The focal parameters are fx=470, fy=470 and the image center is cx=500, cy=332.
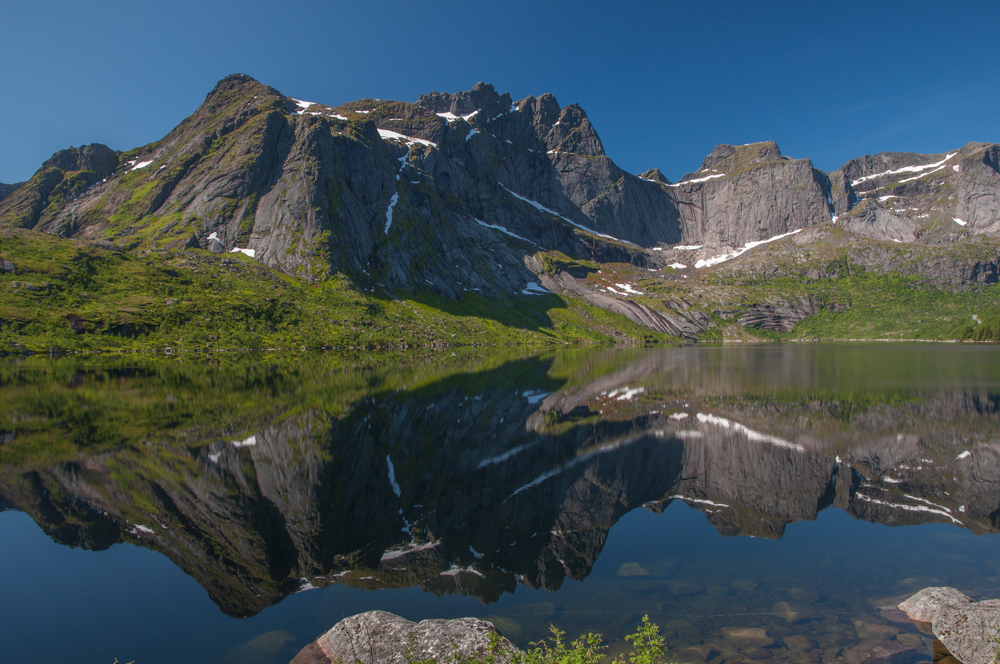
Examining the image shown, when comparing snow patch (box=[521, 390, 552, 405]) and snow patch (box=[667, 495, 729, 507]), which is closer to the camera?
snow patch (box=[667, 495, 729, 507])

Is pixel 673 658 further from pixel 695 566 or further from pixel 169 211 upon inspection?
pixel 169 211

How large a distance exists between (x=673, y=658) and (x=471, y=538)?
702cm

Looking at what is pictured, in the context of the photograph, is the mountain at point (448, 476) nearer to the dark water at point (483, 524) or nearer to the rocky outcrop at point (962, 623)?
the dark water at point (483, 524)

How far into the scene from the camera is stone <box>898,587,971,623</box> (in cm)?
1042

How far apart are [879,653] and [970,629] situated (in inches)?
68.0

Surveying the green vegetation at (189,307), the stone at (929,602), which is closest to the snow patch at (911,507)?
the stone at (929,602)

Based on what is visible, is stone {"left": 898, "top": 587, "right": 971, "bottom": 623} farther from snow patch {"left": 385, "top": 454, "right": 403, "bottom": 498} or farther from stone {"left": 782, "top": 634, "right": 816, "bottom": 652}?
snow patch {"left": 385, "top": 454, "right": 403, "bottom": 498}

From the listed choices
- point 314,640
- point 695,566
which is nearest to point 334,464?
point 314,640

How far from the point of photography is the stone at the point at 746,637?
33.3 feet

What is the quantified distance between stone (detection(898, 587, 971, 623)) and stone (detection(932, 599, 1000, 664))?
1.15ft

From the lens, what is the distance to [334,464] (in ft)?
70.0

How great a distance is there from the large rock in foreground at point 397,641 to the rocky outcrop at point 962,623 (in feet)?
29.1

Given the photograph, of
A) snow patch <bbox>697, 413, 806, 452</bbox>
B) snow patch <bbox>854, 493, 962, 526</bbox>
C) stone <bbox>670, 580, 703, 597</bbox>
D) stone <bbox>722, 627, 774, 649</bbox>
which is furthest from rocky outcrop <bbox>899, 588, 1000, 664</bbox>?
snow patch <bbox>697, 413, 806, 452</bbox>

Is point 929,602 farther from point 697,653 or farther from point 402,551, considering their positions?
point 402,551
